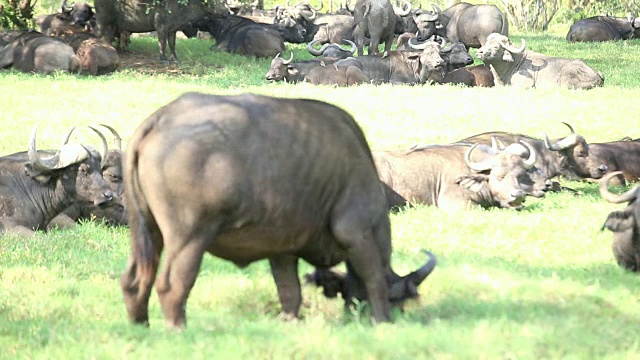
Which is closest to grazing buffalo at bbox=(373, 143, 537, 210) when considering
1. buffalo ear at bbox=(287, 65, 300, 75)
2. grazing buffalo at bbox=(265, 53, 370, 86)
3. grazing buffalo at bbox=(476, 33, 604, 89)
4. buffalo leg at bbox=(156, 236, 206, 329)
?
buffalo leg at bbox=(156, 236, 206, 329)

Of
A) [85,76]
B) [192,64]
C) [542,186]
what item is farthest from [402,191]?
[192,64]

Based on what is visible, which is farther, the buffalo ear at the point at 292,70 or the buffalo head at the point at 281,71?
the buffalo ear at the point at 292,70

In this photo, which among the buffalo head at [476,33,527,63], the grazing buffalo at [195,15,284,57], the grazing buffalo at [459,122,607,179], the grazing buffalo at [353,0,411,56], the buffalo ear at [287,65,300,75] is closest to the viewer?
the grazing buffalo at [459,122,607,179]

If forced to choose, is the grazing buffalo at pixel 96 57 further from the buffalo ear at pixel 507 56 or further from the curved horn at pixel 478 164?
the curved horn at pixel 478 164

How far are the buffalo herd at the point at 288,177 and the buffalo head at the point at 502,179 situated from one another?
0.02 meters

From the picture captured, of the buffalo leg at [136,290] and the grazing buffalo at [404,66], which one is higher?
the buffalo leg at [136,290]

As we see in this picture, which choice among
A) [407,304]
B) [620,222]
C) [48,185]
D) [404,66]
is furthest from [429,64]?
[407,304]

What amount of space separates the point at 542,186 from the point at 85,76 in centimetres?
1337

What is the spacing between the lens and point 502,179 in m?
12.8

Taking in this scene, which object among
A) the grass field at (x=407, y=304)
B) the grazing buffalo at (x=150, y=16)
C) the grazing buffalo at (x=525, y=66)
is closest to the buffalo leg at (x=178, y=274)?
the grass field at (x=407, y=304)

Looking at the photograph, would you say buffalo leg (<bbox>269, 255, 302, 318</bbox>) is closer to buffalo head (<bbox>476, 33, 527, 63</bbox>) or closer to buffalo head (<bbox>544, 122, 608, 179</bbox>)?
buffalo head (<bbox>544, 122, 608, 179</bbox>)

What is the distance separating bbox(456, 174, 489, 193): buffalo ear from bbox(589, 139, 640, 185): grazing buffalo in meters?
2.92

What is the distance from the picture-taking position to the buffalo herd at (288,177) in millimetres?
6203

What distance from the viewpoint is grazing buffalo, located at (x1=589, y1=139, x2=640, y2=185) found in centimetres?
1512
